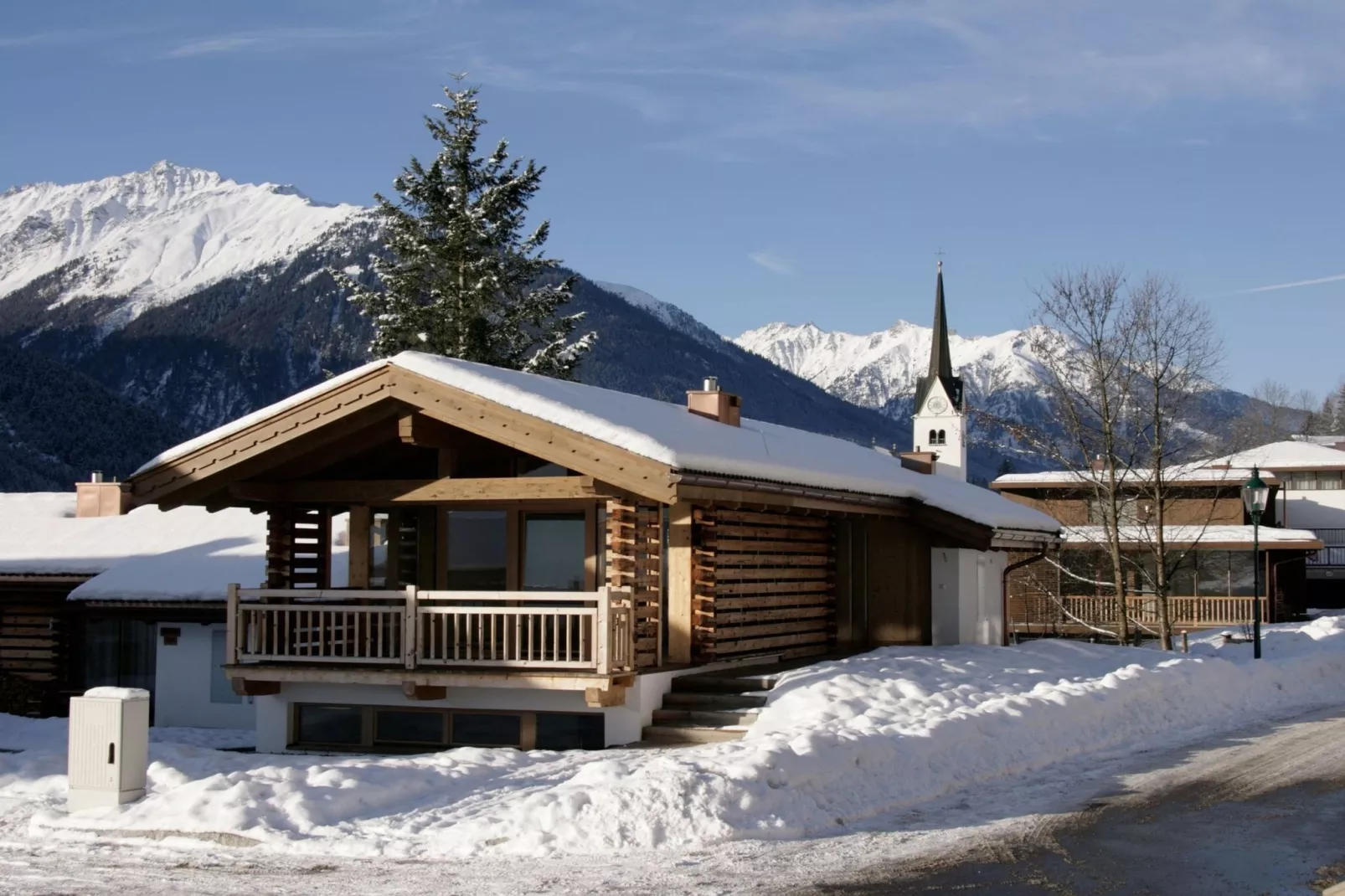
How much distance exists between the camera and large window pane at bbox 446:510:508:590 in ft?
63.0

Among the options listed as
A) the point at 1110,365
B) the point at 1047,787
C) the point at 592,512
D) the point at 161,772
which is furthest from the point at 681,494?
the point at 1110,365

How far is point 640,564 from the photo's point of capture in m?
17.8

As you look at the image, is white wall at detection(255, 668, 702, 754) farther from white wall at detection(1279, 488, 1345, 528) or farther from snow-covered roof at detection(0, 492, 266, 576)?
white wall at detection(1279, 488, 1345, 528)

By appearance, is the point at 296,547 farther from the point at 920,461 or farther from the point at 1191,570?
the point at 1191,570

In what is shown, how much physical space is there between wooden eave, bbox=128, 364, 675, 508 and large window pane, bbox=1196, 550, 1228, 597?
32.5 m

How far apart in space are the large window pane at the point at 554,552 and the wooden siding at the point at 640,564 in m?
1.06

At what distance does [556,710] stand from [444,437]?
364 cm

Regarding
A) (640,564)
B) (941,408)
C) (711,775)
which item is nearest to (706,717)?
(640,564)

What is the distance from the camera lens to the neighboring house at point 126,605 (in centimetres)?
2433

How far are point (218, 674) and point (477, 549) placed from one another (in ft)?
24.1

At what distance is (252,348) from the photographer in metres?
170

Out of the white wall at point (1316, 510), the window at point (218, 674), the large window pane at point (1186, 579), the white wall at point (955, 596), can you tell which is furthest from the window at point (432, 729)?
the white wall at point (1316, 510)

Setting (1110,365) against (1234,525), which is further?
(1234,525)

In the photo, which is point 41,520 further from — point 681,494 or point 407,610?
point 681,494
